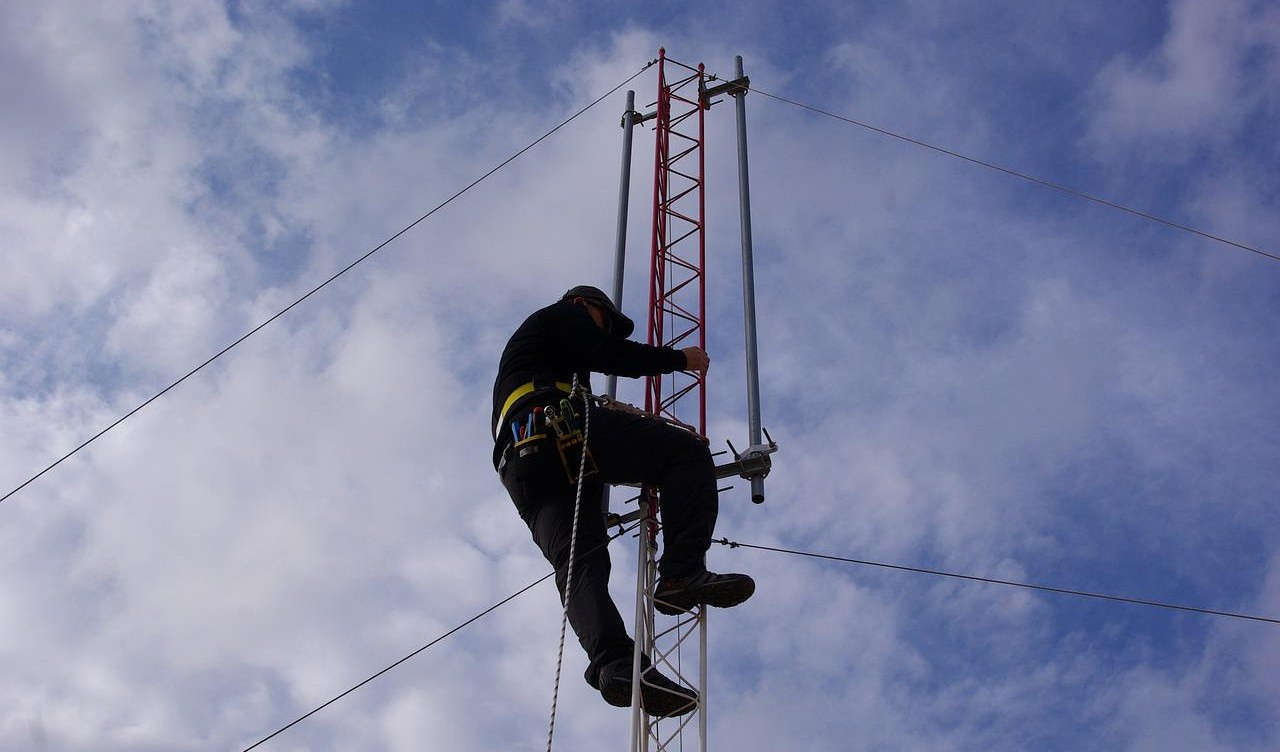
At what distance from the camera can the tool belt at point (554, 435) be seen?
8102 mm

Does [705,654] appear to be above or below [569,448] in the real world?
below

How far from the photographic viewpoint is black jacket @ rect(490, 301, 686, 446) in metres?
8.48

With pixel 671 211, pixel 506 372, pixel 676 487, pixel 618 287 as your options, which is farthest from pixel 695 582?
pixel 671 211

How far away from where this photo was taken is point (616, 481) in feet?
27.9

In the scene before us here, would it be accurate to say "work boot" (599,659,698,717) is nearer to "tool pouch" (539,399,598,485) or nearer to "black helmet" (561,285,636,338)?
"tool pouch" (539,399,598,485)

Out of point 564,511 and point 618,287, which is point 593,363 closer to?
point 564,511

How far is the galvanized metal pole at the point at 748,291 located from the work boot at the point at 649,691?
66.2 inches

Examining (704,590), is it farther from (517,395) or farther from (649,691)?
(517,395)

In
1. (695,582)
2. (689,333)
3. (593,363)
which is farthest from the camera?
(689,333)

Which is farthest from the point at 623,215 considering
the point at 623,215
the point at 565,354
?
the point at 565,354

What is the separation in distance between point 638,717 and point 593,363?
2324 mm

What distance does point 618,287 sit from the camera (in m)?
10.8

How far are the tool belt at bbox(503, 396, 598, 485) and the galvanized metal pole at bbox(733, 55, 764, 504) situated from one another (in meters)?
1.52

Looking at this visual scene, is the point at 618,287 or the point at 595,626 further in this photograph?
the point at 618,287
